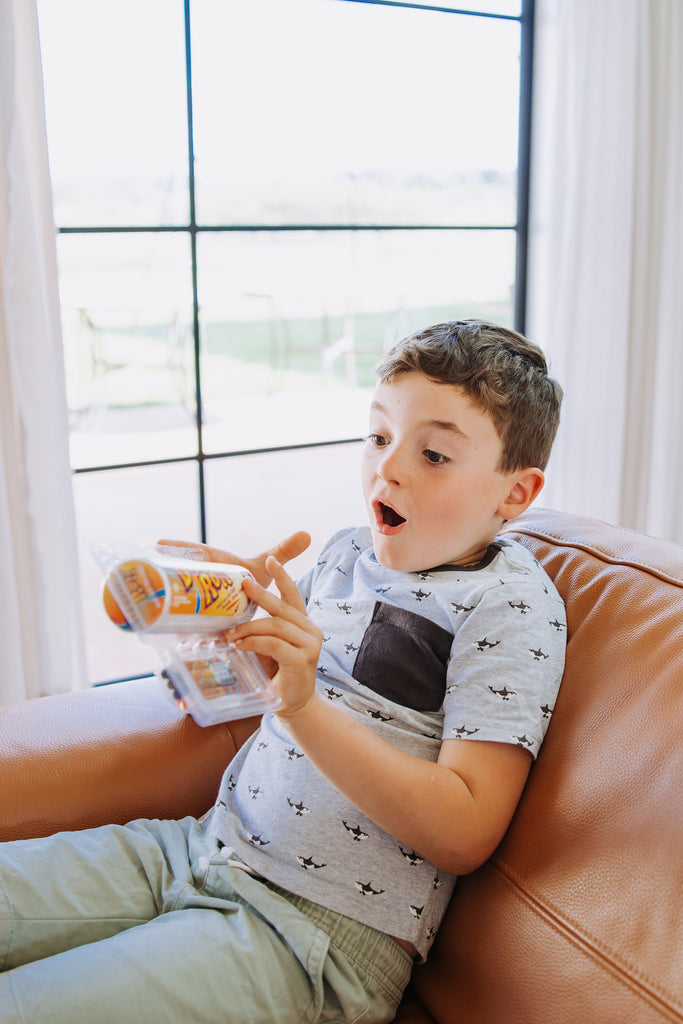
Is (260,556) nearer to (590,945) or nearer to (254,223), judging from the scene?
(590,945)

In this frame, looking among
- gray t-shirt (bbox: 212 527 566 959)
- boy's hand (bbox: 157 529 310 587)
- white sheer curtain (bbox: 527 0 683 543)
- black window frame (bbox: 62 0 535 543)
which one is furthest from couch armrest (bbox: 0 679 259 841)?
white sheer curtain (bbox: 527 0 683 543)

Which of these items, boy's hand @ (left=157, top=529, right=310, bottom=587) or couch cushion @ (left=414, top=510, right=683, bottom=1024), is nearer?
couch cushion @ (left=414, top=510, right=683, bottom=1024)

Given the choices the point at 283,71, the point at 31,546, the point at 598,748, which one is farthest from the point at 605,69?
the point at 598,748

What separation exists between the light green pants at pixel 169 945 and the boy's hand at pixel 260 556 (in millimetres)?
341

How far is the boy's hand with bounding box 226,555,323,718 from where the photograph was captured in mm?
887

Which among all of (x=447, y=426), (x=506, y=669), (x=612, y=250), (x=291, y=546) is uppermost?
(x=612, y=250)

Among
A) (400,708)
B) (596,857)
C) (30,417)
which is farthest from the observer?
(30,417)

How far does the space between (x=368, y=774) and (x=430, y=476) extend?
374 mm

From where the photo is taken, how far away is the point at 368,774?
3.17 feet

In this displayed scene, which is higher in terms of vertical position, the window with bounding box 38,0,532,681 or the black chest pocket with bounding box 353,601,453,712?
the window with bounding box 38,0,532,681

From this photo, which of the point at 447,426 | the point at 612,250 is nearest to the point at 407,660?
the point at 447,426

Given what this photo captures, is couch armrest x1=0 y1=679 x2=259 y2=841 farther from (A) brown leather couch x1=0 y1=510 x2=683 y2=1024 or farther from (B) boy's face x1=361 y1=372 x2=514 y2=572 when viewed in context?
(B) boy's face x1=361 y1=372 x2=514 y2=572

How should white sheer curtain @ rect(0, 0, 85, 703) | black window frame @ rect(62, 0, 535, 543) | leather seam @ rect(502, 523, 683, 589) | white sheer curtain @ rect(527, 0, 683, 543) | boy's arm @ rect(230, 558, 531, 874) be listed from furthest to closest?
white sheer curtain @ rect(527, 0, 683, 543), black window frame @ rect(62, 0, 535, 543), white sheer curtain @ rect(0, 0, 85, 703), leather seam @ rect(502, 523, 683, 589), boy's arm @ rect(230, 558, 531, 874)

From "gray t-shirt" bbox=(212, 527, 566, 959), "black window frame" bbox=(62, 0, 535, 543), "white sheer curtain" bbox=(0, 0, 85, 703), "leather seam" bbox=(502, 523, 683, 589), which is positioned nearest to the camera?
"gray t-shirt" bbox=(212, 527, 566, 959)
